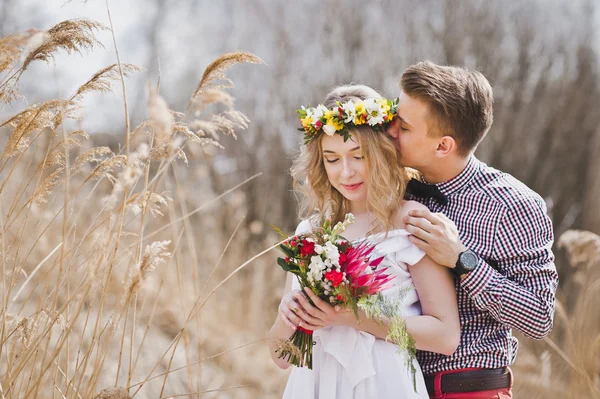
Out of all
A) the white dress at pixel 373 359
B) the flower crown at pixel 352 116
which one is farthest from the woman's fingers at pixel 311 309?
the flower crown at pixel 352 116

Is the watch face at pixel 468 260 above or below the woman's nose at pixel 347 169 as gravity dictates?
below

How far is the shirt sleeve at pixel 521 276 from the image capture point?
2514mm

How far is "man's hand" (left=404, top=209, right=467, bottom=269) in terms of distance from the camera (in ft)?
8.24

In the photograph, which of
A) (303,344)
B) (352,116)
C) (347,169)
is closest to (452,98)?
(352,116)

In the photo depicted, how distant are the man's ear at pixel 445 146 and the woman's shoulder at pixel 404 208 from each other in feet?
0.74

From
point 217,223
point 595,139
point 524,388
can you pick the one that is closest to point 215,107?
point 217,223

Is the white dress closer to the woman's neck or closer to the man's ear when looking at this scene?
the woman's neck

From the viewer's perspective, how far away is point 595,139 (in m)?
7.24

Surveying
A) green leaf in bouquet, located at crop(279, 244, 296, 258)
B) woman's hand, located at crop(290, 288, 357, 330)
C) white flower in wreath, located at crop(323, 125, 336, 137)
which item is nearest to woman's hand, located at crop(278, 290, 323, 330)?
woman's hand, located at crop(290, 288, 357, 330)

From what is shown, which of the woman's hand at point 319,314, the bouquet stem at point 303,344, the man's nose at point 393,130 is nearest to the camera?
the woman's hand at point 319,314

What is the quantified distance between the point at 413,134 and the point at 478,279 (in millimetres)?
653

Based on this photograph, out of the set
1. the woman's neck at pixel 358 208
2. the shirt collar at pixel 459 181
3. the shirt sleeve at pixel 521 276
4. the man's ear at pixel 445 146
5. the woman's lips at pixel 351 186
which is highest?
the man's ear at pixel 445 146

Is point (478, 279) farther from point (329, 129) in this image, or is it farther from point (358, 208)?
point (329, 129)

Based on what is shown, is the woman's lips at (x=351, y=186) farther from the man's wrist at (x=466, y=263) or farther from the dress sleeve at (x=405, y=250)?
the man's wrist at (x=466, y=263)
